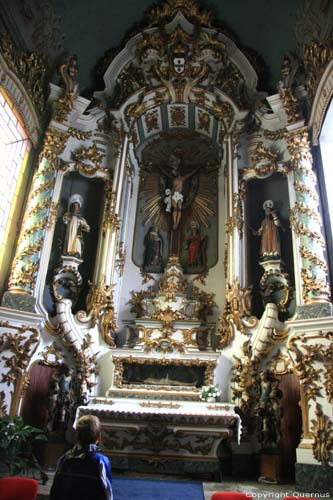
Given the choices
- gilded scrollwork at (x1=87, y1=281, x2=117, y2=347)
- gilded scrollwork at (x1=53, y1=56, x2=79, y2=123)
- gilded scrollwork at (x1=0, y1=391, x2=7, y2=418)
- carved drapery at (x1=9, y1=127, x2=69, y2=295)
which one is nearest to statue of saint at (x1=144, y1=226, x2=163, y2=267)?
gilded scrollwork at (x1=87, y1=281, x2=117, y2=347)

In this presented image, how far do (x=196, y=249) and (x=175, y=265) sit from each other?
742 millimetres

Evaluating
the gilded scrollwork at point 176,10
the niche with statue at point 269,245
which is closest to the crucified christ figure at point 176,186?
the niche with statue at point 269,245

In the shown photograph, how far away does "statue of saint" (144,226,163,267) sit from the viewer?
32.8 ft

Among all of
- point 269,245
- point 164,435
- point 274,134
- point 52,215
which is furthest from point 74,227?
point 274,134

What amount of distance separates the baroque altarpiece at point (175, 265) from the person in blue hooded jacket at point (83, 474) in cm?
444

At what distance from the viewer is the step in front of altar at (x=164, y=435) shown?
6.89 meters

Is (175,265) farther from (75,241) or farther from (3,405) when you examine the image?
(3,405)

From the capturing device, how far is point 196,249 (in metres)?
10.0

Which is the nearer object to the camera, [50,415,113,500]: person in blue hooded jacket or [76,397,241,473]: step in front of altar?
[50,415,113,500]: person in blue hooded jacket

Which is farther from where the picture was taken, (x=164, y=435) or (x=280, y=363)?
(x=280, y=363)

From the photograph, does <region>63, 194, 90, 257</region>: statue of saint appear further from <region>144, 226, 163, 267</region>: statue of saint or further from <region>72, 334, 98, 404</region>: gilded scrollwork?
<region>72, 334, 98, 404</region>: gilded scrollwork

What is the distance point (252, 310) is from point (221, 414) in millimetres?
2507

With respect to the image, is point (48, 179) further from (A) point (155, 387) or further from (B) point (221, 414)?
(B) point (221, 414)

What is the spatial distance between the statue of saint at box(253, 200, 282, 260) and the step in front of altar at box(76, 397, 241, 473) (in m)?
3.22
